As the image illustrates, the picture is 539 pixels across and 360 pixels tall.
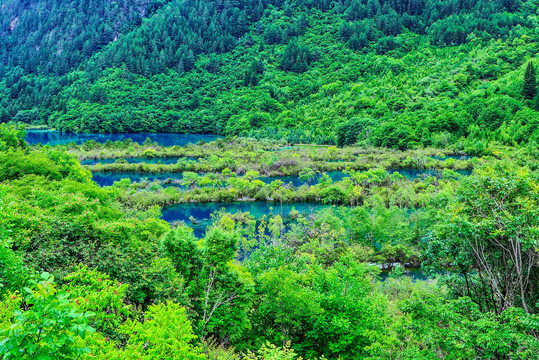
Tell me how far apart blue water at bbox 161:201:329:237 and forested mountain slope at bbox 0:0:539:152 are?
169 feet

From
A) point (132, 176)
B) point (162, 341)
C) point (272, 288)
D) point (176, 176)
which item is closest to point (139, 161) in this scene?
point (132, 176)

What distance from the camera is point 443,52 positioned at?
5295 inches

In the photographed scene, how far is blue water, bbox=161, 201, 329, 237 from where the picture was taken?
47.2 metres

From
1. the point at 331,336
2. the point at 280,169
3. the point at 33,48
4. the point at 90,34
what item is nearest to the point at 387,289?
the point at 331,336

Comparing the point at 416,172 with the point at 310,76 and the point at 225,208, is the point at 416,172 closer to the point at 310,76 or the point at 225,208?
the point at 225,208

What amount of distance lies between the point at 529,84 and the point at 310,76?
81430 mm

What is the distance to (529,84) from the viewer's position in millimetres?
92125

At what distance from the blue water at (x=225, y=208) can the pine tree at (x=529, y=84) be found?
77611 mm

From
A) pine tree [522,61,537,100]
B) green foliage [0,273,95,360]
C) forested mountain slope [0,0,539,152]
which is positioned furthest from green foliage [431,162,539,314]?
pine tree [522,61,537,100]

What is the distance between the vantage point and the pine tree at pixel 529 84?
9153 cm

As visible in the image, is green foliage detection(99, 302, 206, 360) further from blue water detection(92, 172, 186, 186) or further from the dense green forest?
blue water detection(92, 172, 186, 186)

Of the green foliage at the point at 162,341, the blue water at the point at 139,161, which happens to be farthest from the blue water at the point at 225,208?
the green foliage at the point at 162,341

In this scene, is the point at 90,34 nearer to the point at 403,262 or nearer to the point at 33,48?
the point at 33,48

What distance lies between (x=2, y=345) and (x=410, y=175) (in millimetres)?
70150
